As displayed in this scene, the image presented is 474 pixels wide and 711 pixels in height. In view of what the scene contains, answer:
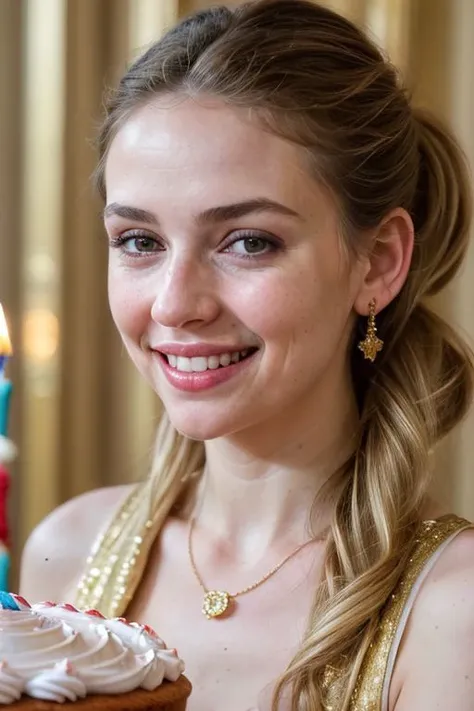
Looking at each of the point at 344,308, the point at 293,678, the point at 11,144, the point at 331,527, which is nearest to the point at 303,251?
the point at 344,308

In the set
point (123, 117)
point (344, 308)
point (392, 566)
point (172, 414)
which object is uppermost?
point (123, 117)

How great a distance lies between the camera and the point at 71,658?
1.01 metres

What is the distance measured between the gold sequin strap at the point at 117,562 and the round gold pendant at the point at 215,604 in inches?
4.7

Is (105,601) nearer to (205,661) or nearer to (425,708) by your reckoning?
(205,661)

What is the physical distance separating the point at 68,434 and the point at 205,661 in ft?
2.98

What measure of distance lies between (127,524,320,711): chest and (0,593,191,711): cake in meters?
0.36

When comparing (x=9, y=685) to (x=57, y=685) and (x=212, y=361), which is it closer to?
(x=57, y=685)

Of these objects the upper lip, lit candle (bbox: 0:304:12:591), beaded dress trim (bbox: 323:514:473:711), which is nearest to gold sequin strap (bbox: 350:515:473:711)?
beaded dress trim (bbox: 323:514:473:711)

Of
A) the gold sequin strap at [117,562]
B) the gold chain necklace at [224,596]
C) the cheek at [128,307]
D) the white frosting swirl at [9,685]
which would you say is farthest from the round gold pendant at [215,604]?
the white frosting swirl at [9,685]

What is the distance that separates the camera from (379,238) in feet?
4.95

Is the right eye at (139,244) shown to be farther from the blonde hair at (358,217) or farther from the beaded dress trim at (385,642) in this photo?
the beaded dress trim at (385,642)

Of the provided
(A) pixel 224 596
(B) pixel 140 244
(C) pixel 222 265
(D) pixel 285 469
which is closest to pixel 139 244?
(B) pixel 140 244

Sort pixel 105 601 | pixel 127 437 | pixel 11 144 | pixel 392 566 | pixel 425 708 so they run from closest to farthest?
pixel 425 708 → pixel 392 566 → pixel 105 601 → pixel 11 144 → pixel 127 437

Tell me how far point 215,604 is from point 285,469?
19 cm
